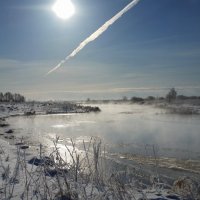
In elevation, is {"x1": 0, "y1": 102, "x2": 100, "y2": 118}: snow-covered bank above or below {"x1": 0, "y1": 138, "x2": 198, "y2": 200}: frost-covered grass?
below

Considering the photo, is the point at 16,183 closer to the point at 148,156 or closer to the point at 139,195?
the point at 139,195

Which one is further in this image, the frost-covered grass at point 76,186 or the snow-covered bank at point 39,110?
the snow-covered bank at point 39,110

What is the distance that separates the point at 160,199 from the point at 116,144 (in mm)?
11045

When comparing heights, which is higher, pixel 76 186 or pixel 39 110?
pixel 76 186

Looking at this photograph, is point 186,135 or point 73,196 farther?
point 186,135

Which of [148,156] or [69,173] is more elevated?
[69,173]

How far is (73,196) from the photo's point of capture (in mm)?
6160

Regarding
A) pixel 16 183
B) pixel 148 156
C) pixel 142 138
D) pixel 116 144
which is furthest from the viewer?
pixel 142 138

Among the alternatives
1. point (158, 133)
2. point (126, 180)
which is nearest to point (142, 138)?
point (158, 133)

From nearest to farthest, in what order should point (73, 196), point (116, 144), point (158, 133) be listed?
point (73, 196) → point (116, 144) → point (158, 133)

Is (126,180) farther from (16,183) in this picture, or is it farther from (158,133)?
(158,133)

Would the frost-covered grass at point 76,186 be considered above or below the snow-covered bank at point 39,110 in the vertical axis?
above

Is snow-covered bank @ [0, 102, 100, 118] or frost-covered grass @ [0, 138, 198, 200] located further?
snow-covered bank @ [0, 102, 100, 118]

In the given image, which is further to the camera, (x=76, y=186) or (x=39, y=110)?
(x=39, y=110)
